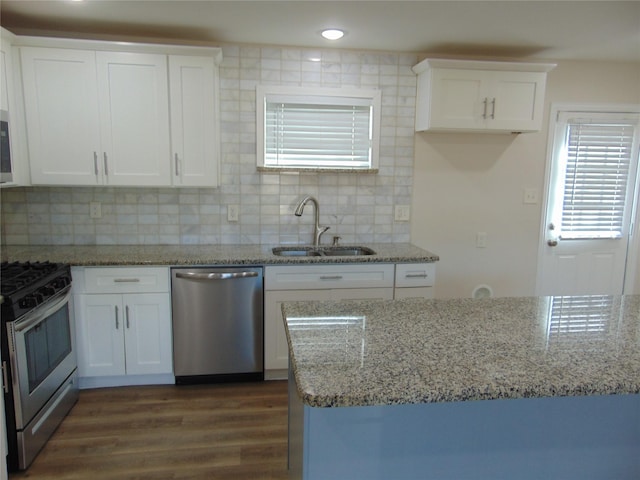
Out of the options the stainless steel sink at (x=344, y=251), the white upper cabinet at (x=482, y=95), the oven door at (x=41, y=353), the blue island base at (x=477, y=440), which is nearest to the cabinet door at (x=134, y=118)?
the oven door at (x=41, y=353)

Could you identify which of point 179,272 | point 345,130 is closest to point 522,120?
point 345,130

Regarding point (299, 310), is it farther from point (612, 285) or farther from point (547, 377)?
point (612, 285)

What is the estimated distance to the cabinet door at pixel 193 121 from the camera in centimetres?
283

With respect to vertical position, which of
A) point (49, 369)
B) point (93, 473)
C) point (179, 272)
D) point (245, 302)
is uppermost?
point (179, 272)

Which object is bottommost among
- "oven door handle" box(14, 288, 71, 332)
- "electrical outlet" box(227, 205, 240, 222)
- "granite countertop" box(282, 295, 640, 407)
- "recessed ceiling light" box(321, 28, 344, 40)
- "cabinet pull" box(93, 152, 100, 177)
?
"oven door handle" box(14, 288, 71, 332)

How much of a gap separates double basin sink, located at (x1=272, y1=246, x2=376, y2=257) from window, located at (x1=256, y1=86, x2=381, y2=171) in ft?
1.93

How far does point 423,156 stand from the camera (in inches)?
135

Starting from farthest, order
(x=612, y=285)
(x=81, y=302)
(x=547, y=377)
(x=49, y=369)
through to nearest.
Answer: (x=612, y=285) < (x=81, y=302) < (x=49, y=369) < (x=547, y=377)

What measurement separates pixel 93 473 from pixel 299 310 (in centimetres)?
132

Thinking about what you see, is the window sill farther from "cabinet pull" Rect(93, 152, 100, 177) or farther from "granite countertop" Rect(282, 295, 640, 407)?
"granite countertop" Rect(282, 295, 640, 407)

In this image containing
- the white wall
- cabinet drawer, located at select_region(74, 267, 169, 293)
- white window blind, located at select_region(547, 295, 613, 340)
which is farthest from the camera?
the white wall

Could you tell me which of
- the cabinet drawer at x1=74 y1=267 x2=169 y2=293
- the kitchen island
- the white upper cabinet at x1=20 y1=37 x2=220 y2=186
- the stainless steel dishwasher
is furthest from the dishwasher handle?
the kitchen island

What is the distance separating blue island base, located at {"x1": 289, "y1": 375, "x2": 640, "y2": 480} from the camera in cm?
129

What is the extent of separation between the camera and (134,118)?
283cm
